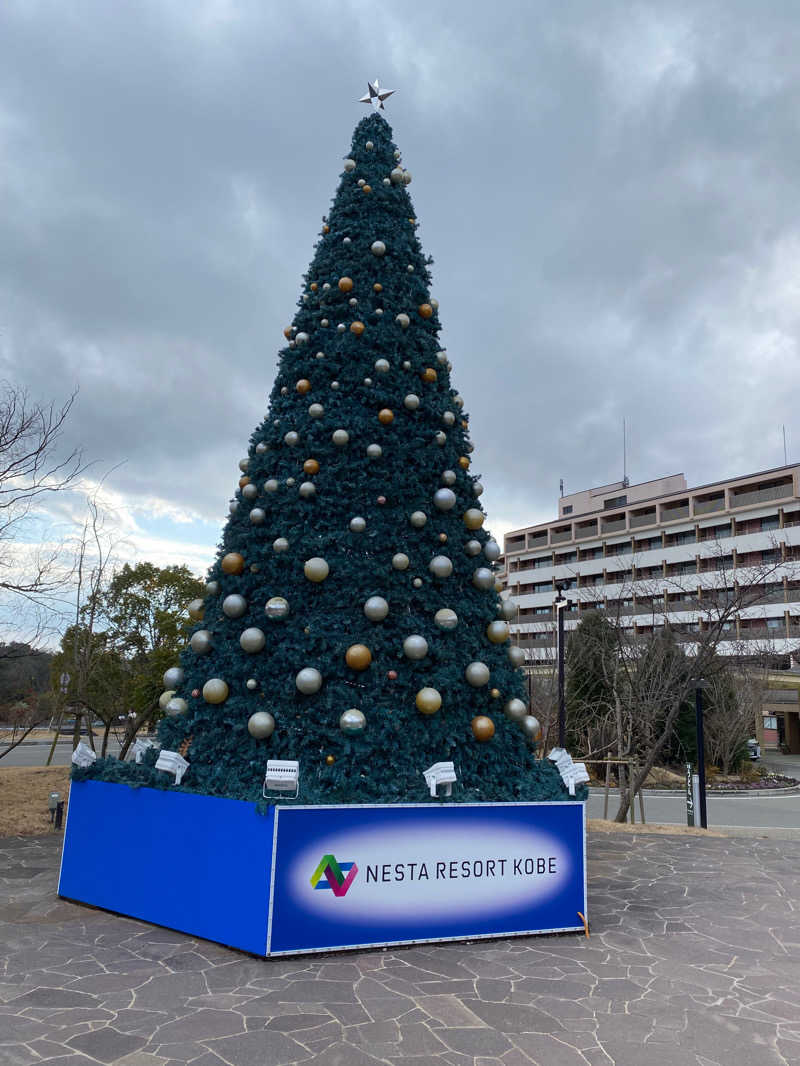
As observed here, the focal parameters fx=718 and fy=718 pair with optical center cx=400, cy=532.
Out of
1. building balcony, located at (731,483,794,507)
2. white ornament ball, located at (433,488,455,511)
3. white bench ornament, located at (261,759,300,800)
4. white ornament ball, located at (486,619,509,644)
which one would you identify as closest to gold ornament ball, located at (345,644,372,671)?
white bench ornament, located at (261,759,300,800)

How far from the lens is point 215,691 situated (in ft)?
21.0

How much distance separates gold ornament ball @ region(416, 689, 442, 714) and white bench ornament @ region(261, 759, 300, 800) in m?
1.24

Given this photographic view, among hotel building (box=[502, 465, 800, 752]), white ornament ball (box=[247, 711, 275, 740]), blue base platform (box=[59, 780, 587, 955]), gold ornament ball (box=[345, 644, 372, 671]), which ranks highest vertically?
hotel building (box=[502, 465, 800, 752])

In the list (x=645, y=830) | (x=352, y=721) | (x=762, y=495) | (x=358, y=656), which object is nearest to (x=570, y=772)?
(x=352, y=721)

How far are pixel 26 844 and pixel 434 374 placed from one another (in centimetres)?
850

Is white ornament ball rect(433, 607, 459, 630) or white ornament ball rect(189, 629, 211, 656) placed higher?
white ornament ball rect(433, 607, 459, 630)

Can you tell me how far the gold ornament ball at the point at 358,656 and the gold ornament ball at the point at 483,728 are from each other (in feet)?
3.92

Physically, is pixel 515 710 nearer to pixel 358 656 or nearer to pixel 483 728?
pixel 483 728

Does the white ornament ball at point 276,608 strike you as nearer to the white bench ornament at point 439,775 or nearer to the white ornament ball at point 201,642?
the white ornament ball at point 201,642

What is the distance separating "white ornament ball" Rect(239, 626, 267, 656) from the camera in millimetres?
6395

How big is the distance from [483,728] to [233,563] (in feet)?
9.25

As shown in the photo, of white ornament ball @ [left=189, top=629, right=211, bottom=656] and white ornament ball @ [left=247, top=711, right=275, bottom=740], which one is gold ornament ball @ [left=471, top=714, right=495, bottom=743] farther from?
white ornament ball @ [left=189, top=629, right=211, bottom=656]

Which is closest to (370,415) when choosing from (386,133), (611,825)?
(386,133)

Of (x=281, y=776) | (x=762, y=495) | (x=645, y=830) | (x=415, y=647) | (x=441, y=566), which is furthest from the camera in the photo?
(x=762, y=495)
